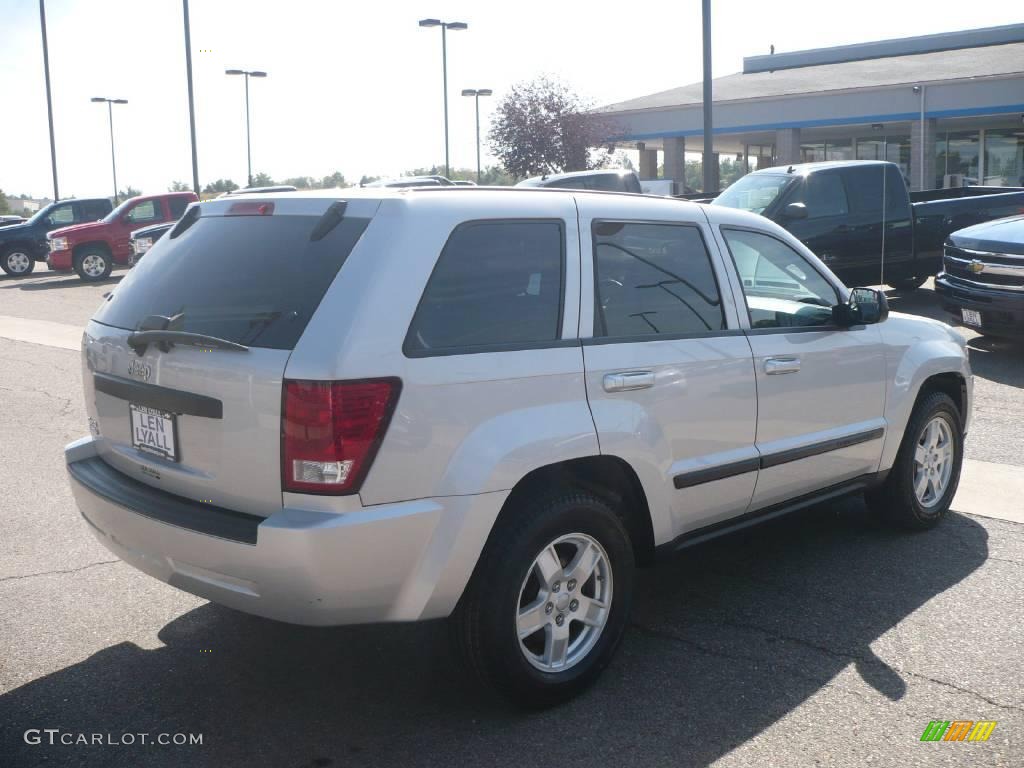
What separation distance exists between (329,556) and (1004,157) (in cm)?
3567

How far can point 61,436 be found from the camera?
820 centimetres

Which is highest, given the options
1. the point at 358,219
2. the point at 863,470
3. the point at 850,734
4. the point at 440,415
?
the point at 358,219

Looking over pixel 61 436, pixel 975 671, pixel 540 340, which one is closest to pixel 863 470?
pixel 975 671

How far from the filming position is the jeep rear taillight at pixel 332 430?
10.6 ft

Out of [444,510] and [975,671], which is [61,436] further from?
[975,671]

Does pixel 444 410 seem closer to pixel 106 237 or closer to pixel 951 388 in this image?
pixel 951 388

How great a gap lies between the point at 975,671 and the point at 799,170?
36.9 ft

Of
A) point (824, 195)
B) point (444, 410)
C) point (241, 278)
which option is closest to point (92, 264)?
point (824, 195)

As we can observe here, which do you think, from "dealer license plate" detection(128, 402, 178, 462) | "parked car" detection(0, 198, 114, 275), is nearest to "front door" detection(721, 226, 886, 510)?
"dealer license plate" detection(128, 402, 178, 462)

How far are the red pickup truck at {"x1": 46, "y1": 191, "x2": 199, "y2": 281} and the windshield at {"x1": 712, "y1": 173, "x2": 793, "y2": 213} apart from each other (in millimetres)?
16043

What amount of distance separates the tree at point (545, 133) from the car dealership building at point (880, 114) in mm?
1033

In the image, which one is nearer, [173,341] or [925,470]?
[173,341]

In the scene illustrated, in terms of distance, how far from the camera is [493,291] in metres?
3.69

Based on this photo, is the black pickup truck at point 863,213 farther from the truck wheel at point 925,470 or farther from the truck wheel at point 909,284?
the truck wheel at point 925,470
